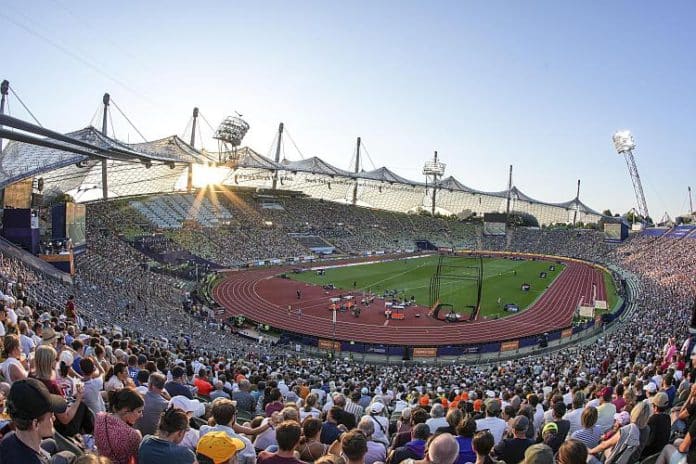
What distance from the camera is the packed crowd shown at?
159 inches

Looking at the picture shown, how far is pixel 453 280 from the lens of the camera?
5275 centimetres

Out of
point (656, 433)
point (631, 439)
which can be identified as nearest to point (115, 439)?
point (631, 439)

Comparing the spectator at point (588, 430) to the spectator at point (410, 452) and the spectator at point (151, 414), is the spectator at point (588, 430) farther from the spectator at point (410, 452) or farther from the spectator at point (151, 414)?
the spectator at point (151, 414)

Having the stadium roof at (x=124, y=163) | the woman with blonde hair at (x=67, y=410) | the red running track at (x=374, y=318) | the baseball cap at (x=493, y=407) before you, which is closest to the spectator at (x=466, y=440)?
the baseball cap at (x=493, y=407)

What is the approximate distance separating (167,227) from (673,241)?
63.1 metres

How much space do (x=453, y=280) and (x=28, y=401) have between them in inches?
2022

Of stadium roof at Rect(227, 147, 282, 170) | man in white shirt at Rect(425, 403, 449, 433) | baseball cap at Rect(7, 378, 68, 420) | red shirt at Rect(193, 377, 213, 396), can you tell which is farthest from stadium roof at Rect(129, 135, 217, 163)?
baseball cap at Rect(7, 378, 68, 420)

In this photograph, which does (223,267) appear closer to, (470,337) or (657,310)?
(470,337)

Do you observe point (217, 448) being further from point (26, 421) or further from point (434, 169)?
point (434, 169)

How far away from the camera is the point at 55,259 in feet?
98.8

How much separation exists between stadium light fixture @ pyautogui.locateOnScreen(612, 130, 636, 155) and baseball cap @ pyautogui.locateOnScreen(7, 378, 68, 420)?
107m

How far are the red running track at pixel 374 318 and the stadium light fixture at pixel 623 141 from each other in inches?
2217

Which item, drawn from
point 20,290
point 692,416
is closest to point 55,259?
point 20,290

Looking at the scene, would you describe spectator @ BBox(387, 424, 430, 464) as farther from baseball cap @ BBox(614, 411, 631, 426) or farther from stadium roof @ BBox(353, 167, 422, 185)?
stadium roof @ BBox(353, 167, 422, 185)
